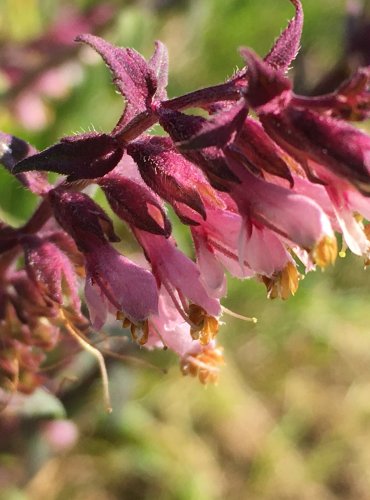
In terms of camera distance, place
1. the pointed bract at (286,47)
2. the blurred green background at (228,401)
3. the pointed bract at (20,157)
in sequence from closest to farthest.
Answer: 1. the pointed bract at (286,47)
2. the pointed bract at (20,157)
3. the blurred green background at (228,401)

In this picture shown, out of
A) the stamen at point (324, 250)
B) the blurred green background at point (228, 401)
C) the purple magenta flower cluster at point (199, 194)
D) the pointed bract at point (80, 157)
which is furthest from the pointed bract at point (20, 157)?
the blurred green background at point (228, 401)

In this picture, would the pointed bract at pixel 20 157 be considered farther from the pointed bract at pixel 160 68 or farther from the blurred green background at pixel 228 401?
the blurred green background at pixel 228 401

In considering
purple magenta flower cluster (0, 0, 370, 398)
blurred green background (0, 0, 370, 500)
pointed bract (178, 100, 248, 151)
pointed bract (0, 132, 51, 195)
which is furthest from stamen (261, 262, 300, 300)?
blurred green background (0, 0, 370, 500)

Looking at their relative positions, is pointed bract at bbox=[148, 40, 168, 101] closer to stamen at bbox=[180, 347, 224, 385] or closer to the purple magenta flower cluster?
the purple magenta flower cluster

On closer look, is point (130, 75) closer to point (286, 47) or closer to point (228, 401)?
point (286, 47)

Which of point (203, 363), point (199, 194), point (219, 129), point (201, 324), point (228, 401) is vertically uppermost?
point (219, 129)

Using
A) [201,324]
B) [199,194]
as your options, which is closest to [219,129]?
[199,194]
